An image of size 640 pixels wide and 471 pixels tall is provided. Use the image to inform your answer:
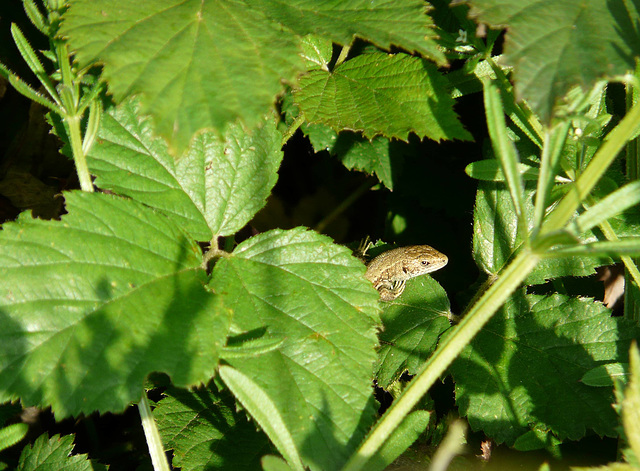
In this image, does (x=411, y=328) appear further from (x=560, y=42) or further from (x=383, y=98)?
(x=560, y=42)

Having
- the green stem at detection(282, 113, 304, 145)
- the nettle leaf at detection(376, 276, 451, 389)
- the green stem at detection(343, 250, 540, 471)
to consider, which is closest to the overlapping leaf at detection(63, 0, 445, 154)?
the green stem at detection(282, 113, 304, 145)

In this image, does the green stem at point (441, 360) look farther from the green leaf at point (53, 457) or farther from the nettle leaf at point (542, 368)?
the green leaf at point (53, 457)

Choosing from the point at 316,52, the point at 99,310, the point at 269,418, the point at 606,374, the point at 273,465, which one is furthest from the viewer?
the point at 316,52

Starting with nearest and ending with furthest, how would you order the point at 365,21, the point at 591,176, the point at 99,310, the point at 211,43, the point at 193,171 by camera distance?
1. the point at 591,176
2. the point at 99,310
3. the point at 211,43
4. the point at 365,21
5. the point at 193,171

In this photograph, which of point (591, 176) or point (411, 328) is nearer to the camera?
point (591, 176)

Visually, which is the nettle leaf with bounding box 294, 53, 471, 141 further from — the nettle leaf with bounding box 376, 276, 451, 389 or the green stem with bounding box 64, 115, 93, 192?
the green stem with bounding box 64, 115, 93, 192

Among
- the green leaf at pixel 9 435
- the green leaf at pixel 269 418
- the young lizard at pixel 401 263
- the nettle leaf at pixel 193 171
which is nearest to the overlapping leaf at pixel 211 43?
the nettle leaf at pixel 193 171

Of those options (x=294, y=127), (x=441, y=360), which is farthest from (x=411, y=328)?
(x=294, y=127)
